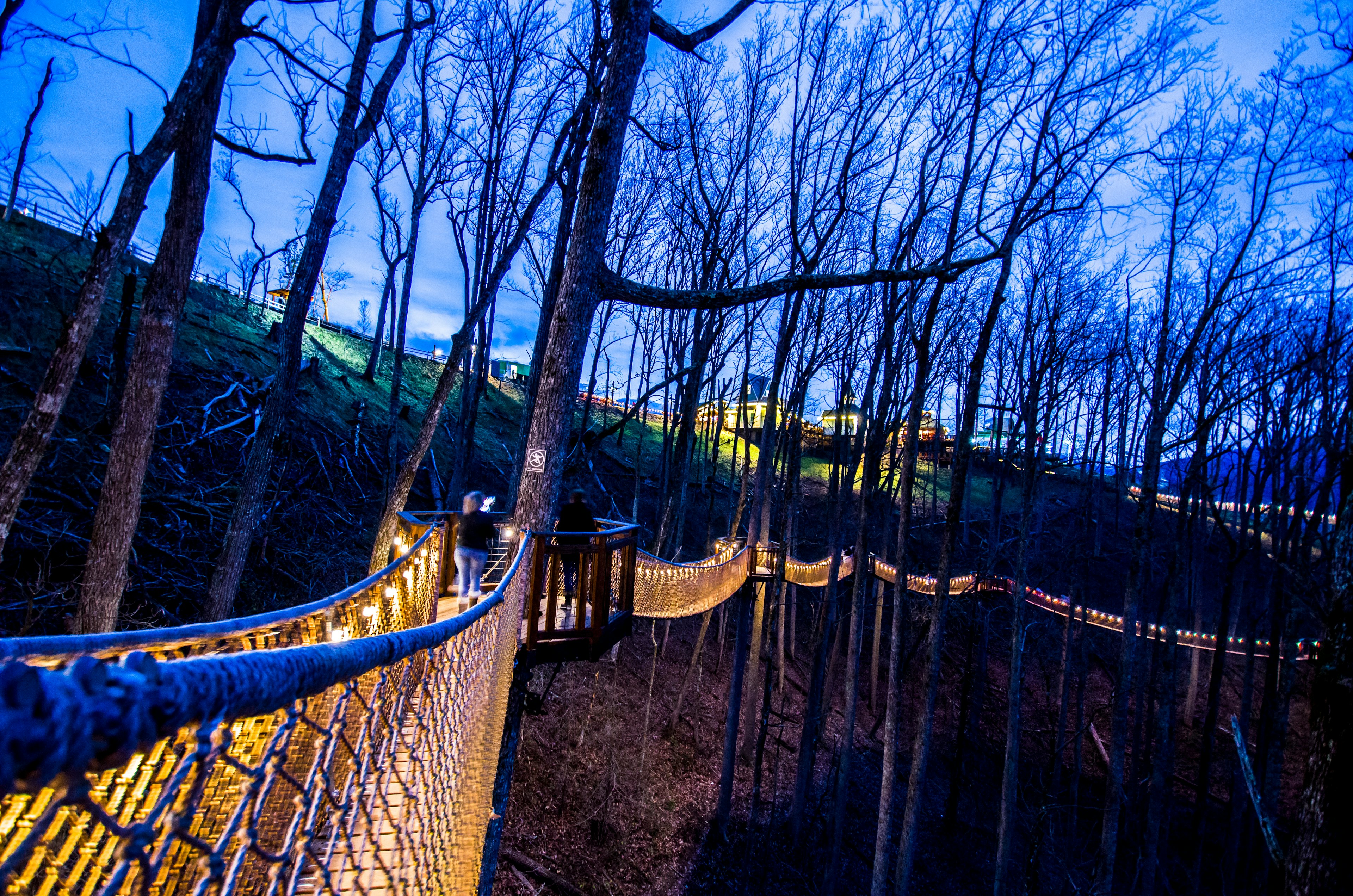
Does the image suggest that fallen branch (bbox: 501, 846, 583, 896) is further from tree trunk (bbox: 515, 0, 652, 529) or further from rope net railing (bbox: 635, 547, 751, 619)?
tree trunk (bbox: 515, 0, 652, 529)

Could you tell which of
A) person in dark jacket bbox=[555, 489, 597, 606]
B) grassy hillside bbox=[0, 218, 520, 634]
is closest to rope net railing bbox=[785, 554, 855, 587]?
person in dark jacket bbox=[555, 489, 597, 606]

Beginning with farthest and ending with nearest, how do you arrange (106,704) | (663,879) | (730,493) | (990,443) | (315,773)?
(990,443), (730,493), (663,879), (315,773), (106,704)

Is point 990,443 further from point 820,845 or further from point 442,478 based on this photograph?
point 442,478

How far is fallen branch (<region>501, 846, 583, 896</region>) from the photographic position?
6.45m

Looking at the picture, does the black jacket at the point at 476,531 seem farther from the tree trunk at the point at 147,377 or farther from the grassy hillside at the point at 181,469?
the grassy hillside at the point at 181,469

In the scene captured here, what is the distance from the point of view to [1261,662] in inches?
704

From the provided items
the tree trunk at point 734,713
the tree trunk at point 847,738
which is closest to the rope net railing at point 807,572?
Answer: the tree trunk at point 734,713

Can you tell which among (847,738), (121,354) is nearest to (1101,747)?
(847,738)

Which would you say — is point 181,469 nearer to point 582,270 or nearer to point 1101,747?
point 582,270

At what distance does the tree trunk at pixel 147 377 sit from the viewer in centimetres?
399

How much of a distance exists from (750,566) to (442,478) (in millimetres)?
7936

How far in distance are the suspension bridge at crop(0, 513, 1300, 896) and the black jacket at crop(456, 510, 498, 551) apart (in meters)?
0.29

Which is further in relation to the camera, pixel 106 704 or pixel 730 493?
pixel 730 493

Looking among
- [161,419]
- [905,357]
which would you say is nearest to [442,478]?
[161,419]
